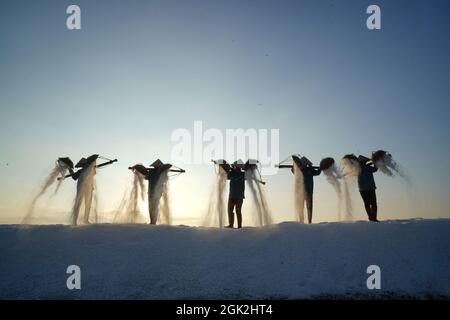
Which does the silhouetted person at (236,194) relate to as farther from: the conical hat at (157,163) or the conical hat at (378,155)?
the conical hat at (378,155)

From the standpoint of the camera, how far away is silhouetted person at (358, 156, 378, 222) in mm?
15609

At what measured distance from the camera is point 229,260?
11.3 m

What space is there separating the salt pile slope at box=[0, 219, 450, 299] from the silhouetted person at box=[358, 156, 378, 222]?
6.78 ft

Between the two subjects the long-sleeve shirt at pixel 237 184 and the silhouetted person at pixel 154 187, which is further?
the silhouetted person at pixel 154 187

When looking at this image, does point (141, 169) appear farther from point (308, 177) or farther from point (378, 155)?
point (378, 155)

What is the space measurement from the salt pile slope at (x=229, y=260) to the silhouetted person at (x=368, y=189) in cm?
207

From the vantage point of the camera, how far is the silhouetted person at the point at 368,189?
15.6 m

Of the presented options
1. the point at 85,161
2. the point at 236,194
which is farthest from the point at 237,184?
the point at 85,161

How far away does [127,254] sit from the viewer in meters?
11.7

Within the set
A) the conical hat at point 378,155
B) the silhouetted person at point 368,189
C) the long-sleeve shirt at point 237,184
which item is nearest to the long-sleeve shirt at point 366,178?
the silhouetted person at point 368,189

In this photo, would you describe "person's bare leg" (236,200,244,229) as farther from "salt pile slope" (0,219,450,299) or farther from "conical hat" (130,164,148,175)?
"conical hat" (130,164,148,175)

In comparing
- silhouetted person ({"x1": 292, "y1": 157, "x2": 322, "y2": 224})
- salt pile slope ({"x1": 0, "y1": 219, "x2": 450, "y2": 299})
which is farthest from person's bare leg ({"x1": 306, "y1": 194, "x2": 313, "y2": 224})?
salt pile slope ({"x1": 0, "y1": 219, "x2": 450, "y2": 299})

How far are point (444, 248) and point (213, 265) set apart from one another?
6.41 metres
